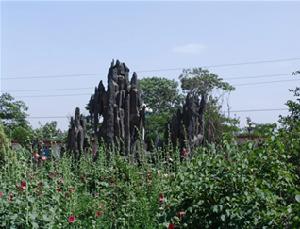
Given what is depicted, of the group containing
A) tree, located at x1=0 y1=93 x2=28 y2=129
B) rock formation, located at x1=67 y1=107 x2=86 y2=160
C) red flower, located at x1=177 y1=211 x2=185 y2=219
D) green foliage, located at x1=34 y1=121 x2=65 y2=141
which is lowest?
red flower, located at x1=177 y1=211 x2=185 y2=219

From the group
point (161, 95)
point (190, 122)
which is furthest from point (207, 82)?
point (190, 122)

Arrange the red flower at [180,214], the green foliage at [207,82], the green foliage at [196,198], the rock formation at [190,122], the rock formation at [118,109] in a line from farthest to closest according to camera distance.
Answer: the green foliage at [207,82], the rock formation at [190,122], the rock formation at [118,109], the red flower at [180,214], the green foliage at [196,198]

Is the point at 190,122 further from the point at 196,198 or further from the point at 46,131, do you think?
the point at 196,198

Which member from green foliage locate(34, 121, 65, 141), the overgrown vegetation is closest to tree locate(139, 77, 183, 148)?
green foliage locate(34, 121, 65, 141)

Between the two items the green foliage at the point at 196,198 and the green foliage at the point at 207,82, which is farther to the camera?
the green foliage at the point at 207,82

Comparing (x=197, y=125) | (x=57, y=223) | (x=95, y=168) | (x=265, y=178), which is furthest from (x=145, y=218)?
(x=197, y=125)

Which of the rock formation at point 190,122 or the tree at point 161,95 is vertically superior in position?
the tree at point 161,95

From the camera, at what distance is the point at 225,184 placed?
14.2 feet

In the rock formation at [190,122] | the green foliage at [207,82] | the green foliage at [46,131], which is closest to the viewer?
the green foliage at [46,131]

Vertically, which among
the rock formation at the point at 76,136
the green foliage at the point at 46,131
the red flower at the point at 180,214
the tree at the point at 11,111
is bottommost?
the red flower at the point at 180,214

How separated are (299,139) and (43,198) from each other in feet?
7.98

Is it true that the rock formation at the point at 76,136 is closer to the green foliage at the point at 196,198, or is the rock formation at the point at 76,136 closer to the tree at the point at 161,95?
the green foliage at the point at 196,198

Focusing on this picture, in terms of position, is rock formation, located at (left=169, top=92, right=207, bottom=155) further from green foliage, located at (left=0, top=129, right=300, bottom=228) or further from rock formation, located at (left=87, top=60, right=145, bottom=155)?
green foliage, located at (left=0, top=129, right=300, bottom=228)

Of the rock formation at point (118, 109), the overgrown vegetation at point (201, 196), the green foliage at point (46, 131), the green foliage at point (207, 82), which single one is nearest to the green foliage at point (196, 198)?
the overgrown vegetation at point (201, 196)
